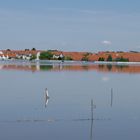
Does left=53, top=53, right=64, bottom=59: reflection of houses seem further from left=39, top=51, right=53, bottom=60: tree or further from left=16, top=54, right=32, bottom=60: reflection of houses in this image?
left=16, top=54, right=32, bottom=60: reflection of houses

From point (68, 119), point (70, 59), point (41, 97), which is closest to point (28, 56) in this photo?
point (70, 59)

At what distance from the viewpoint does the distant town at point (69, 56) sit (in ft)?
423

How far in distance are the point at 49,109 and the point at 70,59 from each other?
388 feet

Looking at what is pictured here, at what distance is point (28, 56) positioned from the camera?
137 m

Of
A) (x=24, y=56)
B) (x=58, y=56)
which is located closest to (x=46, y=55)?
(x=58, y=56)

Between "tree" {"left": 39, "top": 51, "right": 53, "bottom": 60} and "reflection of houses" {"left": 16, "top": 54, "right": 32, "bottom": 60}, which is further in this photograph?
"reflection of houses" {"left": 16, "top": 54, "right": 32, "bottom": 60}

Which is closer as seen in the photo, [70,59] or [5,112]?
[5,112]

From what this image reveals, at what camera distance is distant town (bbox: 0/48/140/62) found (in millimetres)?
129000

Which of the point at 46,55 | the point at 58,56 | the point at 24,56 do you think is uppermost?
the point at 46,55

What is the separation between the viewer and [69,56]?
136000mm

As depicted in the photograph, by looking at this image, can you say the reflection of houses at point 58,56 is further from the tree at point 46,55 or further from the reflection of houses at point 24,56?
the reflection of houses at point 24,56

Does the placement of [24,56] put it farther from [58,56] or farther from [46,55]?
[58,56]

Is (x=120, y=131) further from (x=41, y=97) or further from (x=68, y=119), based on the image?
(x=41, y=97)

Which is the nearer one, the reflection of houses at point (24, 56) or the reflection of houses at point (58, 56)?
the reflection of houses at point (58, 56)
